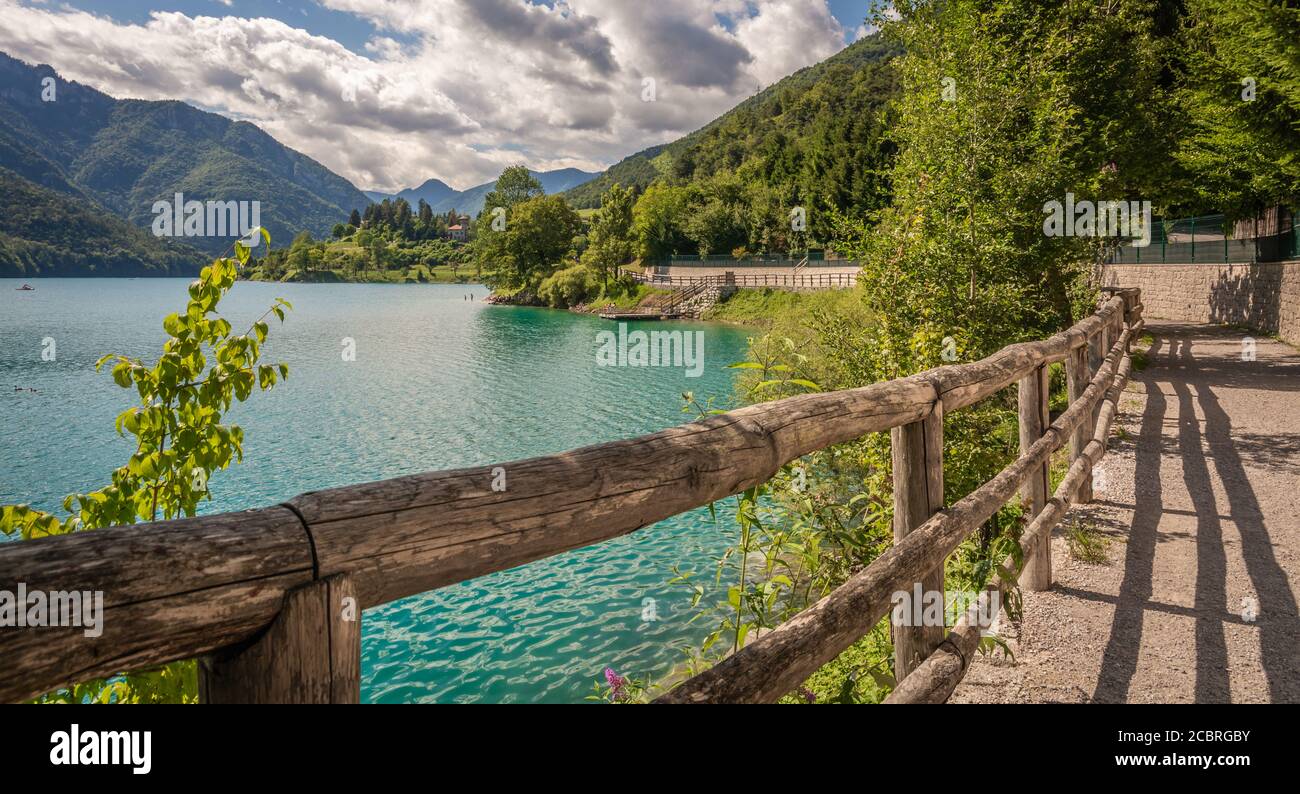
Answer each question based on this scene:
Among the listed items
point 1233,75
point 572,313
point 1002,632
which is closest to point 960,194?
point 1002,632

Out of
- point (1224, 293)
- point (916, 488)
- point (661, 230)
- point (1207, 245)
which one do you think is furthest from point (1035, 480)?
point (661, 230)

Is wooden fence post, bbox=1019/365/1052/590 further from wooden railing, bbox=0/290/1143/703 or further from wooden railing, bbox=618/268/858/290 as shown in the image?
wooden railing, bbox=618/268/858/290

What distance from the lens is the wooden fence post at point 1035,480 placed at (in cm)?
523

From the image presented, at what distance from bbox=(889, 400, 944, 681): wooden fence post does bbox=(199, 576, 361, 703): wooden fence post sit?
2.50 meters

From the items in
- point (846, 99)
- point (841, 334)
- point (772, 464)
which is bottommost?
point (772, 464)

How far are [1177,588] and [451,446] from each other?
18.6 m

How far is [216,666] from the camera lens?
4.37ft

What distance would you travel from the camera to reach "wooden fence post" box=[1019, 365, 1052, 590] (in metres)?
5.23

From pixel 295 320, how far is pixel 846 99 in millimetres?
82179

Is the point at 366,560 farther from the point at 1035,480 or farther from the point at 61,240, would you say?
the point at 61,240

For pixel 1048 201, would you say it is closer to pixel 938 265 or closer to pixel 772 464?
pixel 938 265
